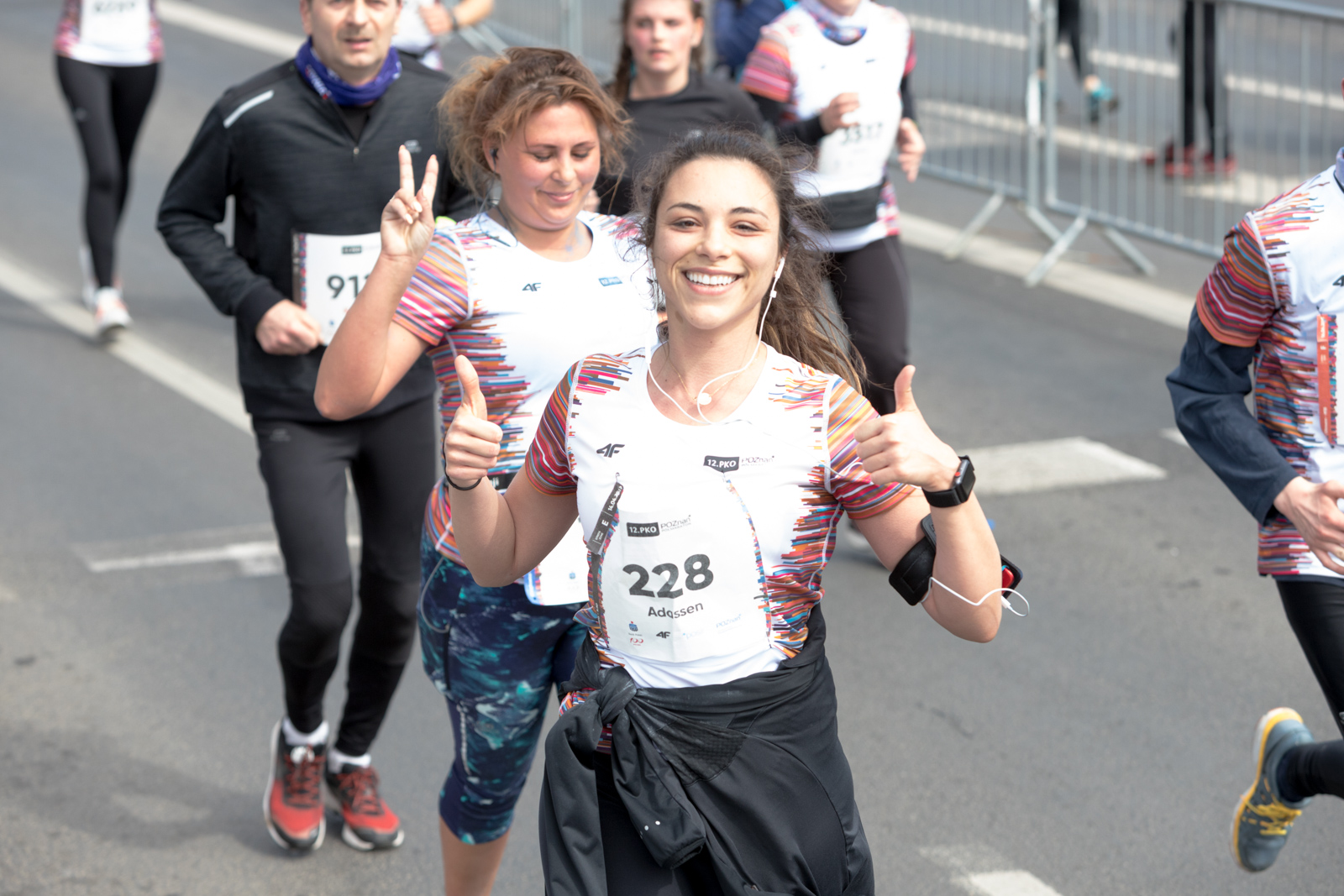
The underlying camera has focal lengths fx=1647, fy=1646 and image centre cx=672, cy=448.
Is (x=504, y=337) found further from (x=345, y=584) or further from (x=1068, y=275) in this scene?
(x=1068, y=275)

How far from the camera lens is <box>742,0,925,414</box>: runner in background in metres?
6.23

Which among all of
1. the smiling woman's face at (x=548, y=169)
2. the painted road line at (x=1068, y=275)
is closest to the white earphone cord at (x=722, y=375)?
the smiling woman's face at (x=548, y=169)

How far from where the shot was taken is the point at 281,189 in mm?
4328

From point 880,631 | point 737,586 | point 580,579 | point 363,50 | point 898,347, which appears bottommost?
point 880,631

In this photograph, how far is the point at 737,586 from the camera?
2770 mm

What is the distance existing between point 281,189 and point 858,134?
2.62m

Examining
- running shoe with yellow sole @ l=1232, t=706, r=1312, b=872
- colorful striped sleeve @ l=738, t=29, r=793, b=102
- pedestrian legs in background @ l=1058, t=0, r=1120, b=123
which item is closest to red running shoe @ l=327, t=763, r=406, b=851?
running shoe with yellow sole @ l=1232, t=706, r=1312, b=872

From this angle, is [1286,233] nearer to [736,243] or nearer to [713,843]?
[736,243]

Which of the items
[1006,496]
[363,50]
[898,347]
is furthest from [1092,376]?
[363,50]

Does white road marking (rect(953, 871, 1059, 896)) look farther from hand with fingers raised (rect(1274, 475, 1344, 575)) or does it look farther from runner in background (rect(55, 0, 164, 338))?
runner in background (rect(55, 0, 164, 338))

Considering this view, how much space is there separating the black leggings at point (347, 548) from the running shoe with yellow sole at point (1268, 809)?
88.2 inches

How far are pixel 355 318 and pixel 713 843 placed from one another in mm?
1334

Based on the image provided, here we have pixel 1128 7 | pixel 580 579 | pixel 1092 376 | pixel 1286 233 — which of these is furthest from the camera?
pixel 1128 7

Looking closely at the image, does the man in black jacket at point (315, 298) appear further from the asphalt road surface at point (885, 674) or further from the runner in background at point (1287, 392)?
the runner in background at point (1287, 392)
